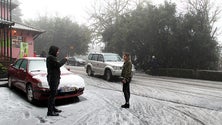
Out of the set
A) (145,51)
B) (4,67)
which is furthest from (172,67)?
(4,67)

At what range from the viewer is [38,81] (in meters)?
7.25

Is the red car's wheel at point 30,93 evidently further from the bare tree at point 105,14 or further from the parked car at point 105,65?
the bare tree at point 105,14

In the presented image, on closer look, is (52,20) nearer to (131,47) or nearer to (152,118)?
(131,47)

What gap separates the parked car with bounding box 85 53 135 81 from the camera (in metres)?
13.9

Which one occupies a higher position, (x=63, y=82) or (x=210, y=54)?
(x=210, y=54)

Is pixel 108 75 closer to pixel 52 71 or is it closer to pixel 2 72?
pixel 2 72

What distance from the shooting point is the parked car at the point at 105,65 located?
13.9 m

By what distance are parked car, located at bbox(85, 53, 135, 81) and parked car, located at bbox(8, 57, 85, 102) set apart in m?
5.40

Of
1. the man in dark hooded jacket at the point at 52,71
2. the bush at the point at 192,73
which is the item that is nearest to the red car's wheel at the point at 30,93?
the man in dark hooded jacket at the point at 52,71

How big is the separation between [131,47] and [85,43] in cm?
2095

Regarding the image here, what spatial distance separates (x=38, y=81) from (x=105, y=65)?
7.55 metres

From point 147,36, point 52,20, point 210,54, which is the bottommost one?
point 210,54

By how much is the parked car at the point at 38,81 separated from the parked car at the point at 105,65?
5401 mm

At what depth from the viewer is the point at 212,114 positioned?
6801 mm
